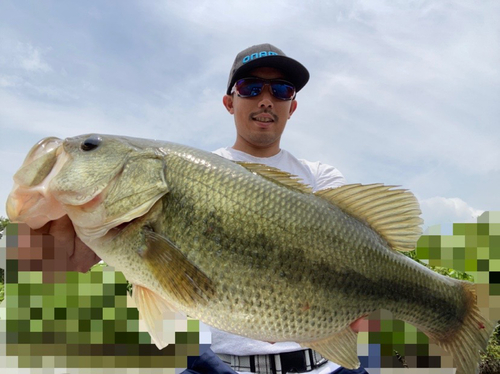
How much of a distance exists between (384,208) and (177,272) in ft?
4.14

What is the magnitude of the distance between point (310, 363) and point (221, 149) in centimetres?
200

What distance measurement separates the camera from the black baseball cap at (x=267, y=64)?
3.35m

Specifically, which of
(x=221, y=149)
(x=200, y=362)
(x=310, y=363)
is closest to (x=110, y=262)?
(x=200, y=362)

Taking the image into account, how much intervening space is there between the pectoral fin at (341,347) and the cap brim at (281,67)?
240cm

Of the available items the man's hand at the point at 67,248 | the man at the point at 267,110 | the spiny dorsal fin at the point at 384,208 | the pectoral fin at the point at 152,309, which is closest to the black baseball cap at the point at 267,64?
the man at the point at 267,110

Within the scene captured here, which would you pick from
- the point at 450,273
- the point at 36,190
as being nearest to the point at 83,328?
the point at 36,190

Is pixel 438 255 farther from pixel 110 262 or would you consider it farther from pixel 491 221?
pixel 110 262

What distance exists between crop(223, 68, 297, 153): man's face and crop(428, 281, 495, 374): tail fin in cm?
196

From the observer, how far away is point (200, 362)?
261cm

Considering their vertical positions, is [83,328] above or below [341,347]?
below

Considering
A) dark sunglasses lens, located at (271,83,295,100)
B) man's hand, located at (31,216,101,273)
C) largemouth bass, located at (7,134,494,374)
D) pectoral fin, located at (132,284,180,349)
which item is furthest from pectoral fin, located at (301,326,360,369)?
dark sunglasses lens, located at (271,83,295,100)

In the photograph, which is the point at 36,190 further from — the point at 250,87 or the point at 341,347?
the point at 250,87

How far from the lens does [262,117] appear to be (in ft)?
11.2

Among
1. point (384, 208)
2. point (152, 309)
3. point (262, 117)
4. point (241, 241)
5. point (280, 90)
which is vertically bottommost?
point (152, 309)
